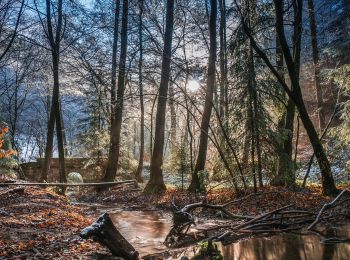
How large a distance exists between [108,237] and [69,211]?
16.5ft

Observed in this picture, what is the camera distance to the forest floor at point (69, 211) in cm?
596

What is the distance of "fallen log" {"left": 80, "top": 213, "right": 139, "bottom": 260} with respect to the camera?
5.57 metres

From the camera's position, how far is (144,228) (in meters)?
9.18

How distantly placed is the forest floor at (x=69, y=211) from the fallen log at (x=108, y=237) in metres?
0.33

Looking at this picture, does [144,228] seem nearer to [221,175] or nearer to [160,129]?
[221,175]

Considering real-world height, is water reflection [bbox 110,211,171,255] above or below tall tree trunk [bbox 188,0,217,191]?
below

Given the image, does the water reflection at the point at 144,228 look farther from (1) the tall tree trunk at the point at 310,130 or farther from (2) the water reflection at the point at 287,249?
(1) the tall tree trunk at the point at 310,130

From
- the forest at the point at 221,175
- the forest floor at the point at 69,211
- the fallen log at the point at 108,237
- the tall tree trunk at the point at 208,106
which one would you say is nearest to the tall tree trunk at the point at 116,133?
the forest at the point at 221,175

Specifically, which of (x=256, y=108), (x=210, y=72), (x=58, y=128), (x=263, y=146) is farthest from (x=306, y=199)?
(x=58, y=128)

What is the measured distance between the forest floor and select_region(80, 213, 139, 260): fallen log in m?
0.33

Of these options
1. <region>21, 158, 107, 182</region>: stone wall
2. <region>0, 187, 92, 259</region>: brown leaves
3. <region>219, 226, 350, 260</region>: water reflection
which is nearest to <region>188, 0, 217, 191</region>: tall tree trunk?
<region>0, 187, 92, 259</region>: brown leaves

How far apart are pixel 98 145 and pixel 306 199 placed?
574 inches

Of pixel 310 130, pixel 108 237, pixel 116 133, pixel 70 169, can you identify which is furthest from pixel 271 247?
pixel 70 169

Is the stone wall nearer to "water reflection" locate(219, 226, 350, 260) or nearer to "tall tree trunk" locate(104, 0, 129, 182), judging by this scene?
"tall tree trunk" locate(104, 0, 129, 182)
